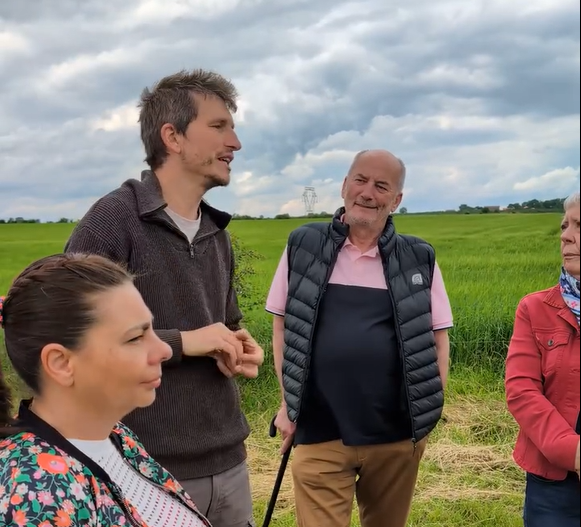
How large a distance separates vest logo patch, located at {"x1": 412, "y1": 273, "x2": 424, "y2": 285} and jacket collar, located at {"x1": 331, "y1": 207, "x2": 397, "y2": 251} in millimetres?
139

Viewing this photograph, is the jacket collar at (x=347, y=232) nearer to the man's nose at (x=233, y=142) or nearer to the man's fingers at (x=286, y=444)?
the man's nose at (x=233, y=142)

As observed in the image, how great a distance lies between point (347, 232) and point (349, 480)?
3.10 feet

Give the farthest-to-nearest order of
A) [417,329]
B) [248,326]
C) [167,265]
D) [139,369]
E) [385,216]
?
[248,326] → [385,216] → [417,329] → [167,265] → [139,369]

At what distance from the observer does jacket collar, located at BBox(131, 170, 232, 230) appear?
1756 millimetres

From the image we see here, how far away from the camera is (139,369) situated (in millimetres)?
1277

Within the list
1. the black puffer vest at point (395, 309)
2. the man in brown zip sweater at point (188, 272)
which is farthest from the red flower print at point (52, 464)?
the black puffer vest at point (395, 309)

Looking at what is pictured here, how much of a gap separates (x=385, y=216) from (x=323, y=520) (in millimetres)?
1170

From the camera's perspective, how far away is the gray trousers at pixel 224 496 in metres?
1.83

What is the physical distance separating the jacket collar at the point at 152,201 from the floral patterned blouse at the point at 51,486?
0.64 m

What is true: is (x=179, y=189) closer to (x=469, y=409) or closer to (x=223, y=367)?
(x=223, y=367)

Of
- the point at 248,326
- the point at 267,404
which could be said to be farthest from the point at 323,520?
the point at 248,326

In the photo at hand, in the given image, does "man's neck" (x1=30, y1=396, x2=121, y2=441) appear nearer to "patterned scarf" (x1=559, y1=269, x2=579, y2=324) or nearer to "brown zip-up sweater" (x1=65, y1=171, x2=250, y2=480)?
"brown zip-up sweater" (x1=65, y1=171, x2=250, y2=480)

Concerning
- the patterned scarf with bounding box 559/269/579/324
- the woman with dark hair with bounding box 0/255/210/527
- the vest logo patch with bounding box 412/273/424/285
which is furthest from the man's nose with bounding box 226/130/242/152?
the patterned scarf with bounding box 559/269/579/324

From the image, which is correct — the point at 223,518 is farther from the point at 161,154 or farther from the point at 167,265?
the point at 161,154
